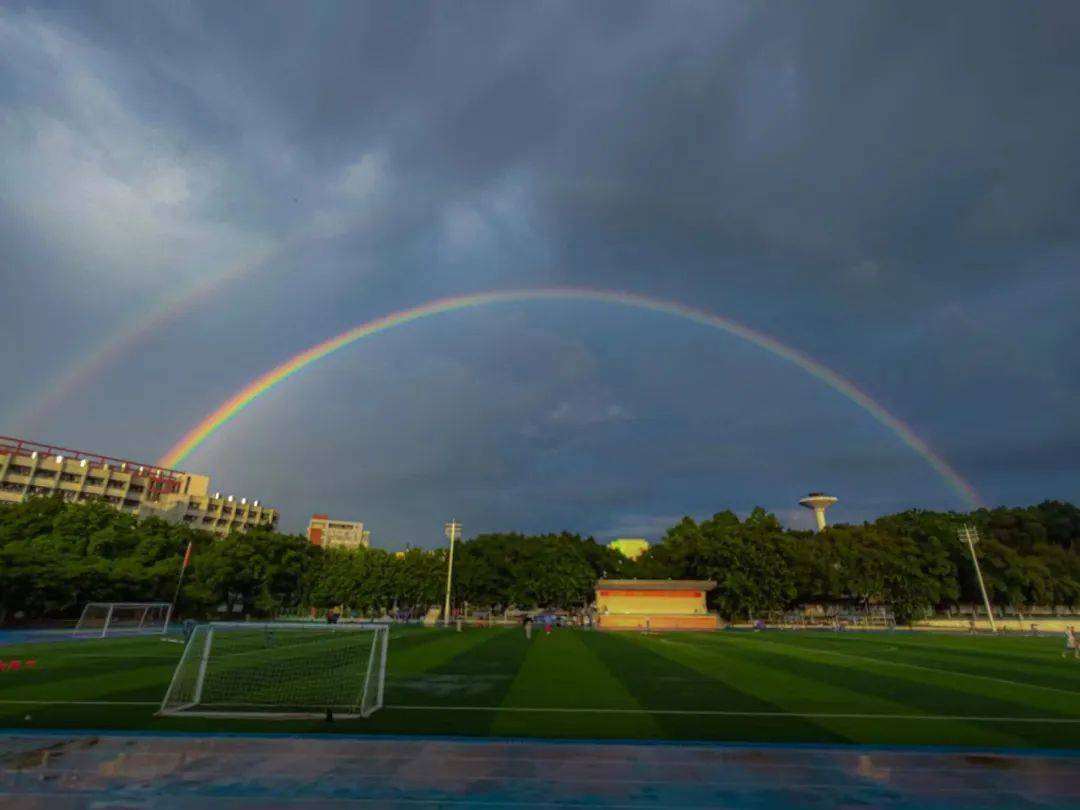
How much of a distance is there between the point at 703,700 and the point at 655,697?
114cm

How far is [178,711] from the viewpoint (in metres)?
11.3

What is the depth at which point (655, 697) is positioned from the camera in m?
13.9

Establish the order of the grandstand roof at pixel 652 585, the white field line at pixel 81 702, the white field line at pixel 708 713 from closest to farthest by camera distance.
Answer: the white field line at pixel 708 713
the white field line at pixel 81 702
the grandstand roof at pixel 652 585

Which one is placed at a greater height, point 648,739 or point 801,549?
point 801,549

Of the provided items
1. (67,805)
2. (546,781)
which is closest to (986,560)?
(546,781)

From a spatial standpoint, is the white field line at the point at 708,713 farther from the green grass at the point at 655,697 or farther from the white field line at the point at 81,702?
the white field line at the point at 81,702

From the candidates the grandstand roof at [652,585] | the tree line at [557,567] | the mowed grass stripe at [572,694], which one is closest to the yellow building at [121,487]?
the tree line at [557,567]

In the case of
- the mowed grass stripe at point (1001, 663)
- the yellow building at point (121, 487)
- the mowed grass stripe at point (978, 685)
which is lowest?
the mowed grass stripe at point (978, 685)

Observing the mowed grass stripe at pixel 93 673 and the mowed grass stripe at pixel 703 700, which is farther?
the mowed grass stripe at pixel 93 673

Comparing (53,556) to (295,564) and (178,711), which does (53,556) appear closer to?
(295,564)

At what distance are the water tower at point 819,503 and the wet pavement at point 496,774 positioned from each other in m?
135

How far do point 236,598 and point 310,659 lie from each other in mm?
50428

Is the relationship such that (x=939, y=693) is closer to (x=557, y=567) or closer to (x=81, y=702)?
(x=81, y=702)

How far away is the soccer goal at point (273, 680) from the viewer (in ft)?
38.1
